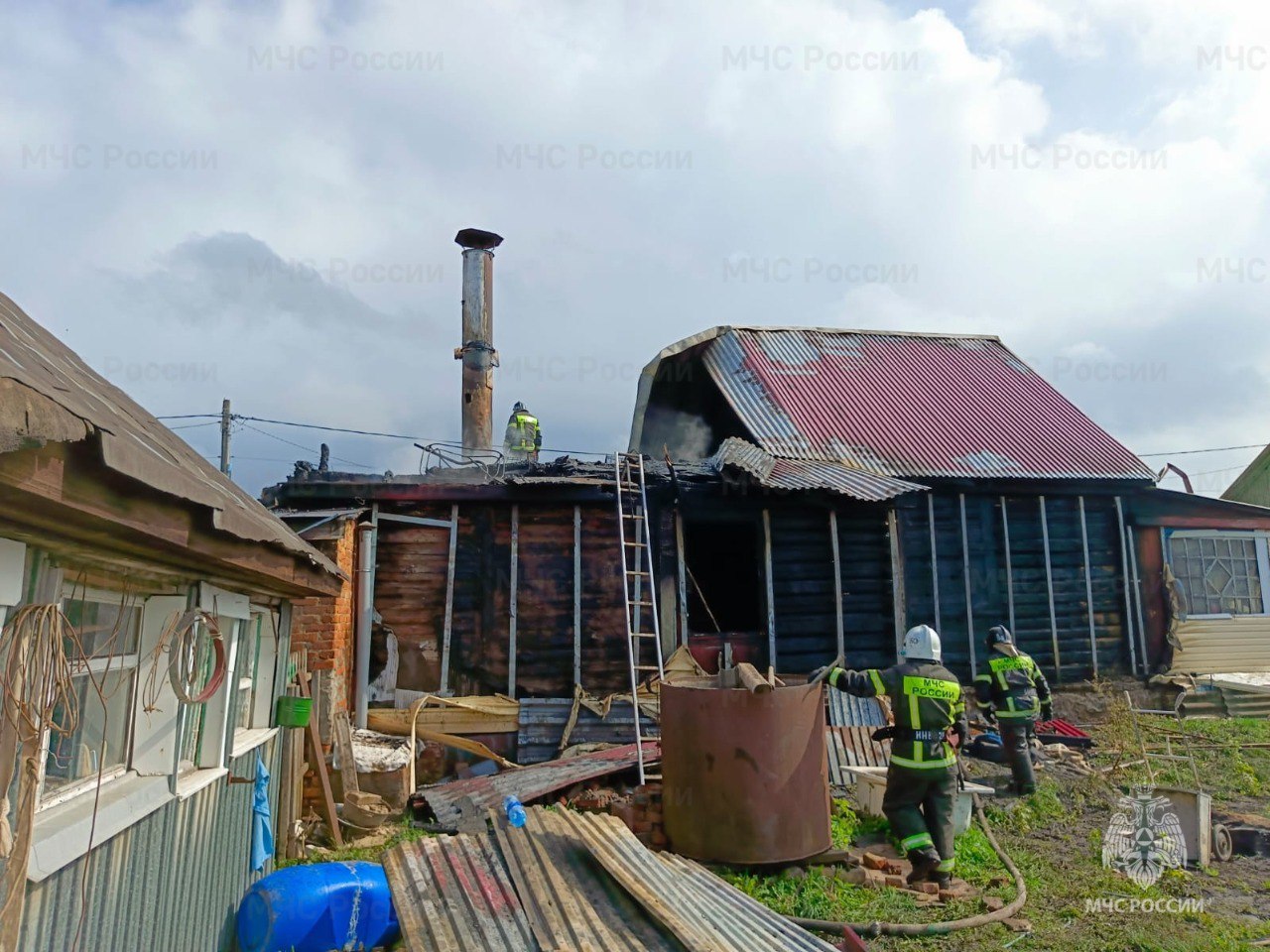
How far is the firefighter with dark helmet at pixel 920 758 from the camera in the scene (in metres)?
6.09

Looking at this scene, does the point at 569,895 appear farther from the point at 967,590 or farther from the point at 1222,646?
the point at 1222,646

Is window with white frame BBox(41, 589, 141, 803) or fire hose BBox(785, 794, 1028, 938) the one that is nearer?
window with white frame BBox(41, 589, 141, 803)

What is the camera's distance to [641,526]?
444 inches

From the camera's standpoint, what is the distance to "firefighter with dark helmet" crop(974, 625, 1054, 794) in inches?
327

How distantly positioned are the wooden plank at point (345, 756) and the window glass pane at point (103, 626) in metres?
4.58

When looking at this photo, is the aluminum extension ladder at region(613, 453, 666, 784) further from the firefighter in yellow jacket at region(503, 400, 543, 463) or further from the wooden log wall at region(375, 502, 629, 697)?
the firefighter in yellow jacket at region(503, 400, 543, 463)

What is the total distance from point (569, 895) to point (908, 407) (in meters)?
12.6

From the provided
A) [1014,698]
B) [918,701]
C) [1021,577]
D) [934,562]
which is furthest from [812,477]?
[918,701]

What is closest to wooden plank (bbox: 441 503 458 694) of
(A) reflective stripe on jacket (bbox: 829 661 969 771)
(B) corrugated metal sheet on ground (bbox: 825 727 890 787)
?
(B) corrugated metal sheet on ground (bbox: 825 727 890 787)

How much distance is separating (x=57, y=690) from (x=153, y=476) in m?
0.82

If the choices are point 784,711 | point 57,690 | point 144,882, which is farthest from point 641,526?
point 57,690

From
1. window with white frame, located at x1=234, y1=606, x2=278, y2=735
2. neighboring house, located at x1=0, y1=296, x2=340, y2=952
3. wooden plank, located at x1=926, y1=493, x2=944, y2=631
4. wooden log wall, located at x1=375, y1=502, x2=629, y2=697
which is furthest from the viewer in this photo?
wooden plank, located at x1=926, y1=493, x2=944, y2=631

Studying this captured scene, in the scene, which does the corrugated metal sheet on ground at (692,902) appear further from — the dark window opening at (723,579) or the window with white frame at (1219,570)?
the window with white frame at (1219,570)

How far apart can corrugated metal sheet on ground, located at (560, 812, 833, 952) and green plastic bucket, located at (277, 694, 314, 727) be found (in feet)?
7.01
